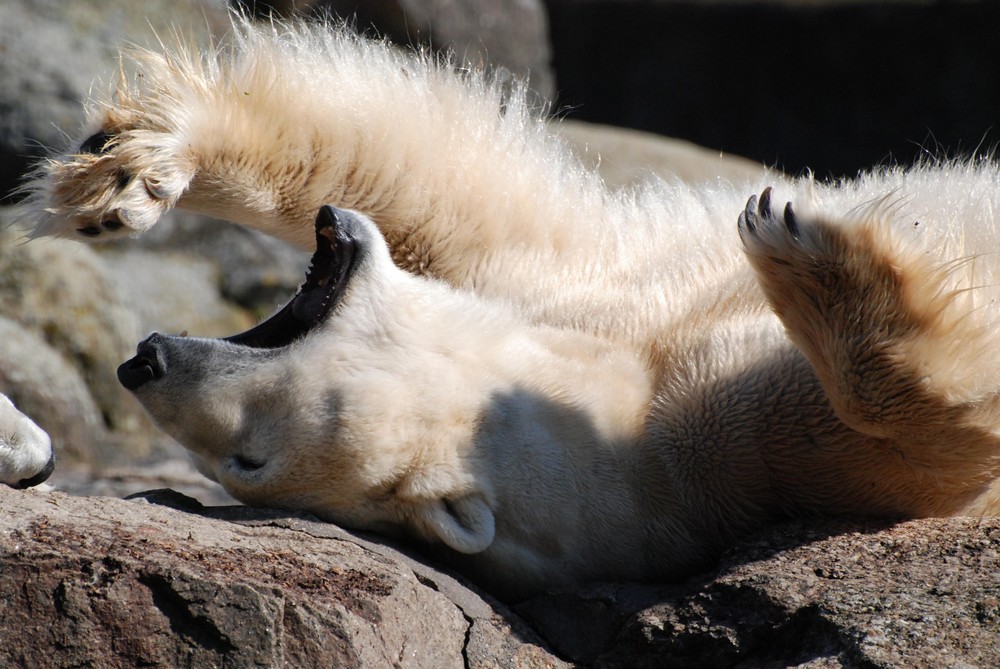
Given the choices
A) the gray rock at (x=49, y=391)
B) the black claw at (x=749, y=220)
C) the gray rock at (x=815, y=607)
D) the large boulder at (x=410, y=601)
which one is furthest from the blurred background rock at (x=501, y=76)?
the gray rock at (x=815, y=607)

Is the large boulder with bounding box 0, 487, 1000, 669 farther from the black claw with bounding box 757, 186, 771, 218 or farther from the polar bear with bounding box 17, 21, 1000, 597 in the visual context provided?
the black claw with bounding box 757, 186, 771, 218

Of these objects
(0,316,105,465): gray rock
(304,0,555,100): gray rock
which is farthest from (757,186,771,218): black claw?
(304,0,555,100): gray rock

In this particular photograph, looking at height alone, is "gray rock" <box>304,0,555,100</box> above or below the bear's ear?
above

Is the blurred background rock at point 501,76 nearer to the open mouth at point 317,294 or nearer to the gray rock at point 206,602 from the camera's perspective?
the open mouth at point 317,294

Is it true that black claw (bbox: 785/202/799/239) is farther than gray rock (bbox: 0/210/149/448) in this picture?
No

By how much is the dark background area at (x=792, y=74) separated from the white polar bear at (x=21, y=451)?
22.1 feet

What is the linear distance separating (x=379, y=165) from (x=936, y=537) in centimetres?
154

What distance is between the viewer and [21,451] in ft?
→ 7.22

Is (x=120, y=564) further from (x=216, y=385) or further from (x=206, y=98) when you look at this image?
(x=206, y=98)

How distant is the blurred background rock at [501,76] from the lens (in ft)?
15.3

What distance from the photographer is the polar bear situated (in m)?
2.02

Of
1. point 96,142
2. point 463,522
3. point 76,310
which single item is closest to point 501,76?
point 96,142

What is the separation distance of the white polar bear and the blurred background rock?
941mm

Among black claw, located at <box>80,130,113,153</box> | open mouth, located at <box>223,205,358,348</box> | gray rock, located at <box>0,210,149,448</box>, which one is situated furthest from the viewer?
gray rock, located at <box>0,210,149,448</box>
